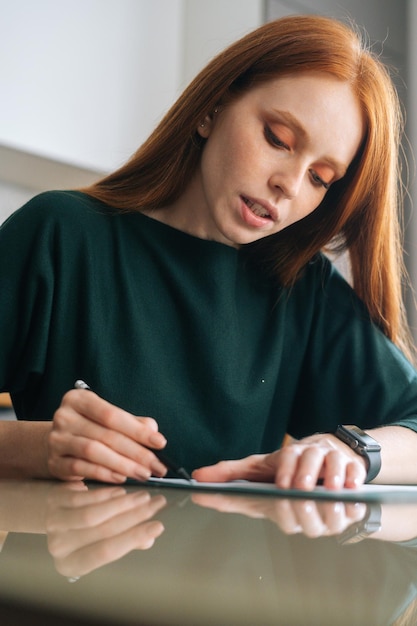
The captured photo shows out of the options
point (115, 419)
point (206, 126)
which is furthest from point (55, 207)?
point (115, 419)

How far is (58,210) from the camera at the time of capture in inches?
48.6

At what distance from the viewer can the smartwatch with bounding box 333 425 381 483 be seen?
0.97 m

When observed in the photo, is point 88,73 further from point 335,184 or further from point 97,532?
point 97,532

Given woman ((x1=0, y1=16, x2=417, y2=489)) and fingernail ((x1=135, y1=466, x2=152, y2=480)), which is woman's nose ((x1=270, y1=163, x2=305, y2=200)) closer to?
woman ((x1=0, y1=16, x2=417, y2=489))

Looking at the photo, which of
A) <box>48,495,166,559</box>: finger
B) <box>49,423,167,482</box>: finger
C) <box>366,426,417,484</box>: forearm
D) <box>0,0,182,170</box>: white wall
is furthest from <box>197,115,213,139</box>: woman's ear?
<box>0,0,182,170</box>: white wall

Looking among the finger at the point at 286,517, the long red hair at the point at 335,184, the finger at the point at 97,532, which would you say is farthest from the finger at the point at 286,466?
the long red hair at the point at 335,184

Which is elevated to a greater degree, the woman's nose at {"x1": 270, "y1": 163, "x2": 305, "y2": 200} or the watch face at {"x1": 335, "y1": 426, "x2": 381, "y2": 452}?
the woman's nose at {"x1": 270, "y1": 163, "x2": 305, "y2": 200}

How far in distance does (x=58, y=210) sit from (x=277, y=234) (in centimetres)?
40

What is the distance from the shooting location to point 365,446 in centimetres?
97

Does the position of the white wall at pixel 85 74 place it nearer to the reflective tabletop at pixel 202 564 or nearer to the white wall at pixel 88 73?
the white wall at pixel 88 73

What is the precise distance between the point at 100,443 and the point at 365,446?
33 centimetres

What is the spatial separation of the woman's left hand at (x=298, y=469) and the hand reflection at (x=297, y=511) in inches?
3.8

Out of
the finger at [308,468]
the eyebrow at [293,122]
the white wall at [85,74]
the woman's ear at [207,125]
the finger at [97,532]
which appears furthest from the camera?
the white wall at [85,74]

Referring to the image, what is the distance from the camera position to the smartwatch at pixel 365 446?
0.97m
